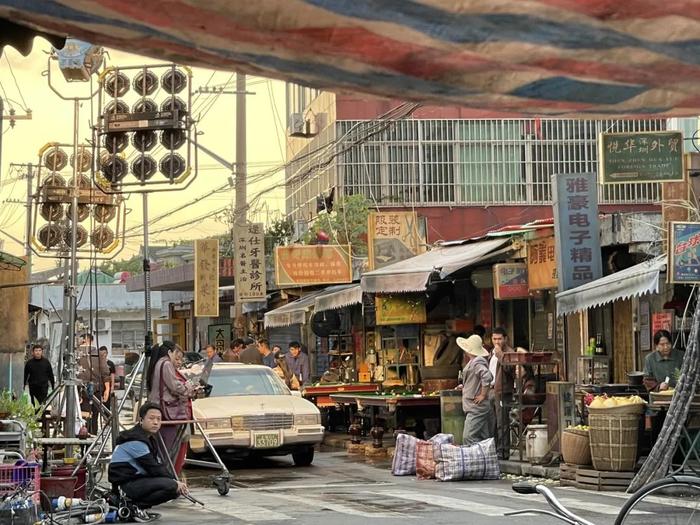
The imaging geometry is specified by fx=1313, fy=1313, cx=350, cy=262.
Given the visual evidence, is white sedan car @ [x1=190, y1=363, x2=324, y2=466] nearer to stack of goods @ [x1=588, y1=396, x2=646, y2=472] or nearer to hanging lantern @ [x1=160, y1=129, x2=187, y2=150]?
hanging lantern @ [x1=160, y1=129, x2=187, y2=150]

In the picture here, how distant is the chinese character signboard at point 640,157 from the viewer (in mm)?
18828

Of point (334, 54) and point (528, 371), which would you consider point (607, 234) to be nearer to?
point (528, 371)

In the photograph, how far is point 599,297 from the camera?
60.3 ft

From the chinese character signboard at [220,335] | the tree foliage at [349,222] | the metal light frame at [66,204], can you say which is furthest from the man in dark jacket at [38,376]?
the chinese character signboard at [220,335]

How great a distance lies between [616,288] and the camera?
17.8 meters

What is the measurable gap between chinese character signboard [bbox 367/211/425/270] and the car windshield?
959 centimetres

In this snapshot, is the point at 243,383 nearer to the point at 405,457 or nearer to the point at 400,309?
the point at 405,457

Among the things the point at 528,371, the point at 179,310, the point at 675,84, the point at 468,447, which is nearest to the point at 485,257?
the point at 528,371

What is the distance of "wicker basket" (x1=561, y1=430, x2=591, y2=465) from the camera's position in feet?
53.9

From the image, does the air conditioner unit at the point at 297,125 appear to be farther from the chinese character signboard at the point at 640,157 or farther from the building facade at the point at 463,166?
the chinese character signboard at the point at 640,157

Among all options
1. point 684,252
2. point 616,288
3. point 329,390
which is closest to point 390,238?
point 329,390

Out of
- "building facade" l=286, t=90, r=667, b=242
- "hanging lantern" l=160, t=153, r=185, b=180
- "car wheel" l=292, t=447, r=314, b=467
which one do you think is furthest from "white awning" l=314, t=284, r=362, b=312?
"building facade" l=286, t=90, r=667, b=242

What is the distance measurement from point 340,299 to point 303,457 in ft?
29.1

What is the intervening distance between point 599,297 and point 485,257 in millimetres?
5685
